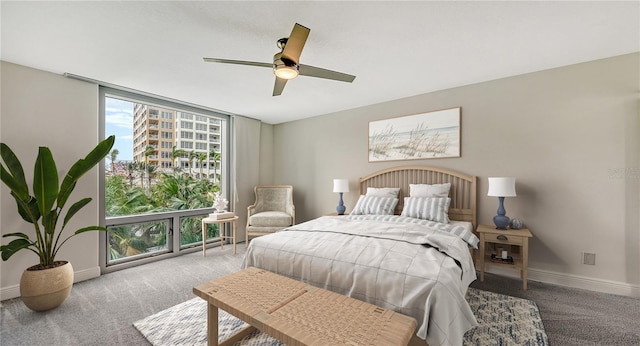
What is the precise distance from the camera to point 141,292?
2.64m

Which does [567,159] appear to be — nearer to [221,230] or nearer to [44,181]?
[221,230]

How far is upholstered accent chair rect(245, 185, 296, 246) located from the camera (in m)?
4.11

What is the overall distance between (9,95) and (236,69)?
7.30 ft

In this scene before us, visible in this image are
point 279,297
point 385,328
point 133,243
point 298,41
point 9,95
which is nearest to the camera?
point 385,328

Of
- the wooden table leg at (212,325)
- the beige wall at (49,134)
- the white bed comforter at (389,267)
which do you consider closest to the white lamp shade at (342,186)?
the white bed comforter at (389,267)

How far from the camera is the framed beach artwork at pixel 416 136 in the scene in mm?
3369

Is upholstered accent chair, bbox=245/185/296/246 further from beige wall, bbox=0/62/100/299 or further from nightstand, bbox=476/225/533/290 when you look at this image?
nightstand, bbox=476/225/533/290

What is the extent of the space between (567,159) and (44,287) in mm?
5210

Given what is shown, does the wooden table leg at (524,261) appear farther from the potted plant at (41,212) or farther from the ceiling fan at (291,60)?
the potted plant at (41,212)

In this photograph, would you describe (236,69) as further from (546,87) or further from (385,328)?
(546,87)

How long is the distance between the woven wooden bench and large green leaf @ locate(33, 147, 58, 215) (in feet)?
5.99

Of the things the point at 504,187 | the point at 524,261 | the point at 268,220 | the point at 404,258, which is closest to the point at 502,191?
the point at 504,187

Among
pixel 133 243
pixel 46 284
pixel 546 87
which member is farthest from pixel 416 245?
pixel 133 243

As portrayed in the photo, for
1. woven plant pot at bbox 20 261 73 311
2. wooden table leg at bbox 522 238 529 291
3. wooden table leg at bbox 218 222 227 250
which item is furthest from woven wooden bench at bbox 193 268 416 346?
wooden table leg at bbox 218 222 227 250
